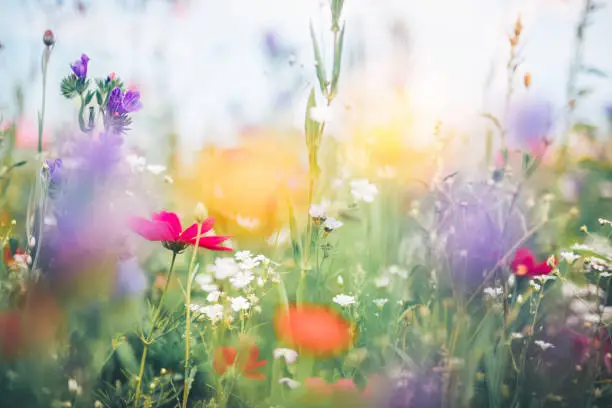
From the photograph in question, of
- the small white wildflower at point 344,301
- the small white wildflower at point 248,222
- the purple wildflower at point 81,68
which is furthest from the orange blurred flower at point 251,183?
the purple wildflower at point 81,68

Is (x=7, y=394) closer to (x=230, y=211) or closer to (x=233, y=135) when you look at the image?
(x=230, y=211)

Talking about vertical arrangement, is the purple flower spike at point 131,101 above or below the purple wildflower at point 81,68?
below

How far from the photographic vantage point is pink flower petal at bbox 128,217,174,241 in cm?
63

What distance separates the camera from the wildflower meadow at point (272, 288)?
670 mm

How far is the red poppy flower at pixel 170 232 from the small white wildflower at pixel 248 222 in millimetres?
302

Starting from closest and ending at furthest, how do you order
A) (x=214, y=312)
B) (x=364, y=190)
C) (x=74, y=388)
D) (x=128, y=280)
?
(x=74, y=388) → (x=214, y=312) → (x=128, y=280) → (x=364, y=190)

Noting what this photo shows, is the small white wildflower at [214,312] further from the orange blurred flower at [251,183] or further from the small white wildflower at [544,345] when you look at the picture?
the small white wildflower at [544,345]

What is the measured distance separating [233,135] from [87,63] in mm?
561

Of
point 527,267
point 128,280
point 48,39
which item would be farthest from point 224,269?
point 527,267

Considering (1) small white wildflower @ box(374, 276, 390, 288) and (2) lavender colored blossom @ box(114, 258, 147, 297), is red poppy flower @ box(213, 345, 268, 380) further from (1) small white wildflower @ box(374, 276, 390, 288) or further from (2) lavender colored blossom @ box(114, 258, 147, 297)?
(1) small white wildflower @ box(374, 276, 390, 288)

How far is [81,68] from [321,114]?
12.6 inches

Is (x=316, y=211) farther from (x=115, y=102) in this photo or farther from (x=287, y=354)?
(x=115, y=102)

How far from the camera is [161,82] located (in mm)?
1342

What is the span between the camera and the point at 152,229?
62 centimetres
